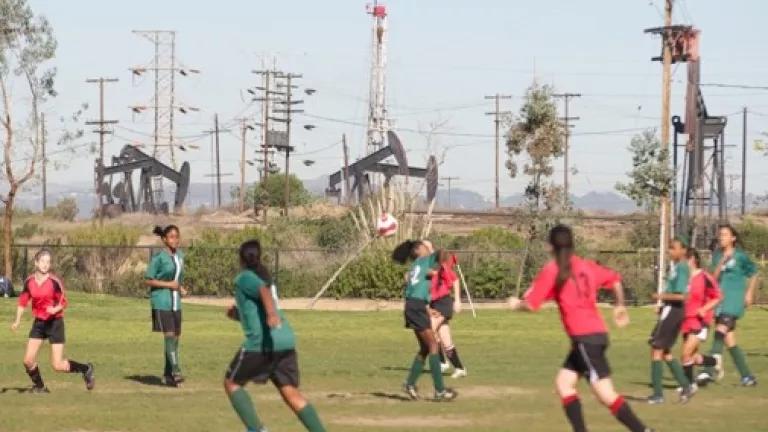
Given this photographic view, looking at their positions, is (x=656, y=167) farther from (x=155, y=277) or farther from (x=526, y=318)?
(x=155, y=277)

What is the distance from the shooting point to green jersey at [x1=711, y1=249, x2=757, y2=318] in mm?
19141

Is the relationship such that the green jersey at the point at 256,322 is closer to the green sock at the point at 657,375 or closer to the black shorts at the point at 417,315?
the black shorts at the point at 417,315

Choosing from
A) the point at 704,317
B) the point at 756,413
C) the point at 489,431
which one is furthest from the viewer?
the point at 704,317

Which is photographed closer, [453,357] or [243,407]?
[243,407]

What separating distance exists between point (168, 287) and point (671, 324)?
598 centimetres

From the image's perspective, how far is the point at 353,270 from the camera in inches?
1837

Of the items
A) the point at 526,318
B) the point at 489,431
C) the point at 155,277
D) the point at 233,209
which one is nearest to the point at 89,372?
the point at 155,277

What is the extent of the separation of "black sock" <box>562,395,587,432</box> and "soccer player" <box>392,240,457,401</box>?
5.02 m

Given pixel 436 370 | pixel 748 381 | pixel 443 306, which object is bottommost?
pixel 748 381

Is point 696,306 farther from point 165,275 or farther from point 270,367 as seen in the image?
point 270,367

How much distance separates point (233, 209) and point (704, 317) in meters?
99.5

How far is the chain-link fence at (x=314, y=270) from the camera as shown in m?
46.5

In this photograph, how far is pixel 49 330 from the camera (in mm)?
17984

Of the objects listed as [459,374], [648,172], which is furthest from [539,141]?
[459,374]
